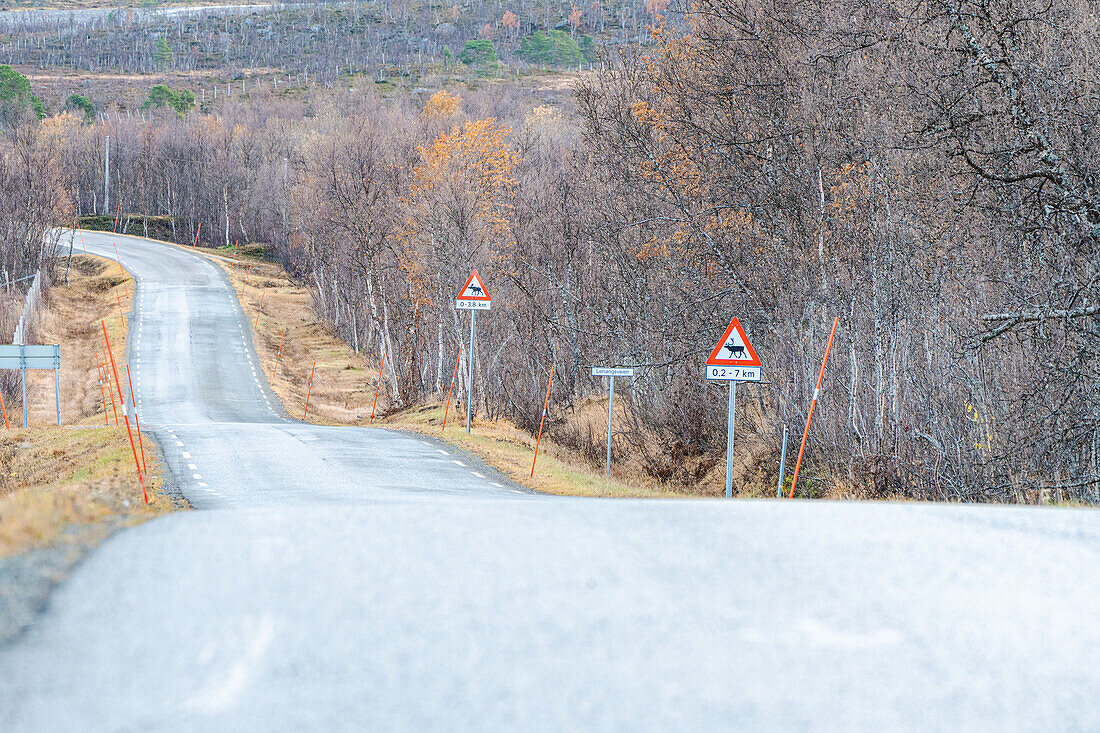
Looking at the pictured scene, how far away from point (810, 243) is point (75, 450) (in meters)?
17.3

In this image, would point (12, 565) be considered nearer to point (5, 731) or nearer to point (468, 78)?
point (5, 731)

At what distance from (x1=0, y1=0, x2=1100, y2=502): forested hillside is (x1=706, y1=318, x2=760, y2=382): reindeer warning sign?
2.72m

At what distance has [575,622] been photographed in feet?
18.6

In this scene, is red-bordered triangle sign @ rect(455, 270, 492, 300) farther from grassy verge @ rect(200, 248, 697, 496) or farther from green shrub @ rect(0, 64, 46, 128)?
green shrub @ rect(0, 64, 46, 128)

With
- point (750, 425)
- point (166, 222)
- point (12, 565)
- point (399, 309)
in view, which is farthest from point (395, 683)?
point (166, 222)

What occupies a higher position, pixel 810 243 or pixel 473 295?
pixel 810 243

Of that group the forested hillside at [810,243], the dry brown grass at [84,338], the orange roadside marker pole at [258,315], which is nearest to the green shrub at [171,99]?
the dry brown grass at [84,338]

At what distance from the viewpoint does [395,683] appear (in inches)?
195

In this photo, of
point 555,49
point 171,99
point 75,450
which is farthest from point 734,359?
point 555,49

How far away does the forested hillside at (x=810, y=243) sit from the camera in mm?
14773

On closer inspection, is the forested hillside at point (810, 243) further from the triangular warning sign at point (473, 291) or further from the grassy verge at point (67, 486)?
the grassy verge at point (67, 486)

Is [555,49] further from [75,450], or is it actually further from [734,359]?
[734,359]

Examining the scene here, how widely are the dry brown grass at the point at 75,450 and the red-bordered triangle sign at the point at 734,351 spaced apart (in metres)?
7.25

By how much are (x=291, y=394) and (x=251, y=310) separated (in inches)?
1054
